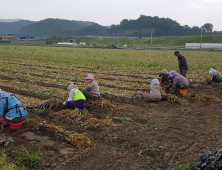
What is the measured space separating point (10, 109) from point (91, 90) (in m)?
2.92

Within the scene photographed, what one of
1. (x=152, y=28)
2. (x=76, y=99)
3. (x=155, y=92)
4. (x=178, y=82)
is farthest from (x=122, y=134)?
(x=152, y=28)

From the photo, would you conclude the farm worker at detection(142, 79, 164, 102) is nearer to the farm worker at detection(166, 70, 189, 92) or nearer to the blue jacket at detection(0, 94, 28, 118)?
the farm worker at detection(166, 70, 189, 92)

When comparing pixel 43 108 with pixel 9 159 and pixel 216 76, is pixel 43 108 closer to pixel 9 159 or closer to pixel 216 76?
pixel 9 159

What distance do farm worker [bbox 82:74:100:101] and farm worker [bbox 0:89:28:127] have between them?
8.06 ft

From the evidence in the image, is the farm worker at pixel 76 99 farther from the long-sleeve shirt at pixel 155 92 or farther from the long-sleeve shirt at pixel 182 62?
the long-sleeve shirt at pixel 182 62

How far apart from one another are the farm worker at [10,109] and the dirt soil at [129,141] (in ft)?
1.06

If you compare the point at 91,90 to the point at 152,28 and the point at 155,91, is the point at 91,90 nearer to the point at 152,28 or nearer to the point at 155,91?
the point at 155,91

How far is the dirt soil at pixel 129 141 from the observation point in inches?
176

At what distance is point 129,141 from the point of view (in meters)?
5.35

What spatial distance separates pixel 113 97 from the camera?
952 centimetres

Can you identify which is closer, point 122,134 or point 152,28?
point 122,134

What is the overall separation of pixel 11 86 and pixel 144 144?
806 cm

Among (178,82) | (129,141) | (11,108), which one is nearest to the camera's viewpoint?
(129,141)

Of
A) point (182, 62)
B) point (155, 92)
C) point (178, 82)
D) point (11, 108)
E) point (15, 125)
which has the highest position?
point (182, 62)
